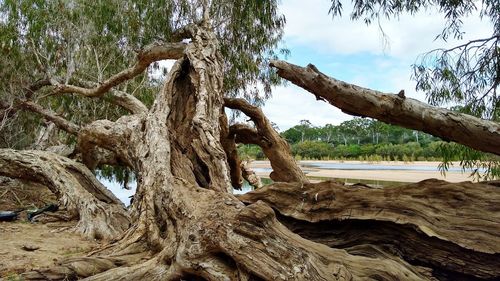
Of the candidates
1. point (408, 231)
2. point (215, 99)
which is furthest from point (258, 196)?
point (215, 99)

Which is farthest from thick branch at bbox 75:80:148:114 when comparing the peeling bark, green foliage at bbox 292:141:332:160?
green foliage at bbox 292:141:332:160

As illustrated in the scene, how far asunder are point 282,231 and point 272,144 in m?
2.18

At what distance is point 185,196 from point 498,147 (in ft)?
4.93

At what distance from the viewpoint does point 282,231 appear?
158 centimetres

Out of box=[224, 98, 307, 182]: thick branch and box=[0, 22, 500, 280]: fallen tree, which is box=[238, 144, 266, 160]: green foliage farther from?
box=[0, 22, 500, 280]: fallen tree

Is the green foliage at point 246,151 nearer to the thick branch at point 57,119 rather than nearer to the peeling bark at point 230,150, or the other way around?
the peeling bark at point 230,150

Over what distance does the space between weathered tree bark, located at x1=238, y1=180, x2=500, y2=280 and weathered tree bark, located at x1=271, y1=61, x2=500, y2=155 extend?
Answer: 0.43 metres

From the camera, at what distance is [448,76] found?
4.07 metres

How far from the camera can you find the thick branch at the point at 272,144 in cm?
365

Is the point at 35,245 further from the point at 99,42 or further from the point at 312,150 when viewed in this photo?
the point at 312,150

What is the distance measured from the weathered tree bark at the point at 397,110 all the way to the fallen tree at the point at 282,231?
0.45m

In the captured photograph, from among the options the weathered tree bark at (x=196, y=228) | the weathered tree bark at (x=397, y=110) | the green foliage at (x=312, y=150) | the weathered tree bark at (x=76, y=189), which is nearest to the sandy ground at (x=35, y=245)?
the weathered tree bark at (x=76, y=189)

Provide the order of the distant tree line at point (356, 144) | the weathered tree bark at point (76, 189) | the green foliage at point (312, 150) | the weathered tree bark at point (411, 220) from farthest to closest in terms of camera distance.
A: 1. the green foliage at point (312, 150)
2. the distant tree line at point (356, 144)
3. the weathered tree bark at point (76, 189)
4. the weathered tree bark at point (411, 220)

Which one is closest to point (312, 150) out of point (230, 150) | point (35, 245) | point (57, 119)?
point (57, 119)
